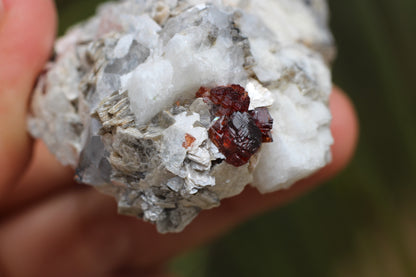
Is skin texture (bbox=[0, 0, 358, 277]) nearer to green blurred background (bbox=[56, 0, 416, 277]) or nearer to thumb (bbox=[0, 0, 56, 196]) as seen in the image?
thumb (bbox=[0, 0, 56, 196])

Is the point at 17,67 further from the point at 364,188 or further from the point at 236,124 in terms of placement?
the point at 364,188

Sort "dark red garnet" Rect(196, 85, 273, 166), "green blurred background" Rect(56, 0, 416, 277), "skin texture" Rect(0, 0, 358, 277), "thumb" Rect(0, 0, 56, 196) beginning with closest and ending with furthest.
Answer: "dark red garnet" Rect(196, 85, 273, 166) → "thumb" Rect(0, 0, 56, 196) → "skin texture" Rect(0, 0, 358, 277) → "green blurred background" Rect(56, 0, 416, 277)

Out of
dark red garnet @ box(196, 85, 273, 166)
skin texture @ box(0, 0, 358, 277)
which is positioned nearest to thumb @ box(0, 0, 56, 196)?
skin texture @ box(0, 0, 358, 277)

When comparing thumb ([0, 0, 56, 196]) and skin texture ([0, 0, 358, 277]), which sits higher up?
thumb ([0, 0, 56, 196])

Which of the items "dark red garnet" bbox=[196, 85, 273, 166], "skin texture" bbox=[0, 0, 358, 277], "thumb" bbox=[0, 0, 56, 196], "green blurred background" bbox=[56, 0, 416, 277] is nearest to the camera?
"dark red garnet" bbox=[196, 85, 273, 166]

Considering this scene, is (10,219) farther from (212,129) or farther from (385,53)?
(385,53)

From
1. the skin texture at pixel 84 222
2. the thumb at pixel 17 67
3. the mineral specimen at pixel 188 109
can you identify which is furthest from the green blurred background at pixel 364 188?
the mineral specimen at pixel 188 109

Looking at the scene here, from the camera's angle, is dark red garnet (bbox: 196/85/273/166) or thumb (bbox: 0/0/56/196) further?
thumb (bbox: 0/0/56/196)

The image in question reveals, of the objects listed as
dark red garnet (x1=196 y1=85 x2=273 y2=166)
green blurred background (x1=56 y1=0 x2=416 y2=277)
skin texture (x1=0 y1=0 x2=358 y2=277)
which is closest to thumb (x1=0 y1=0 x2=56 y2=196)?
skin texture (x1=0 y1=0 x2=358 y2=277)

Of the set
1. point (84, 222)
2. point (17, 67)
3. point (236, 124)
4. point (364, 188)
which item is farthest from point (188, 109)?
point (364, 188)
